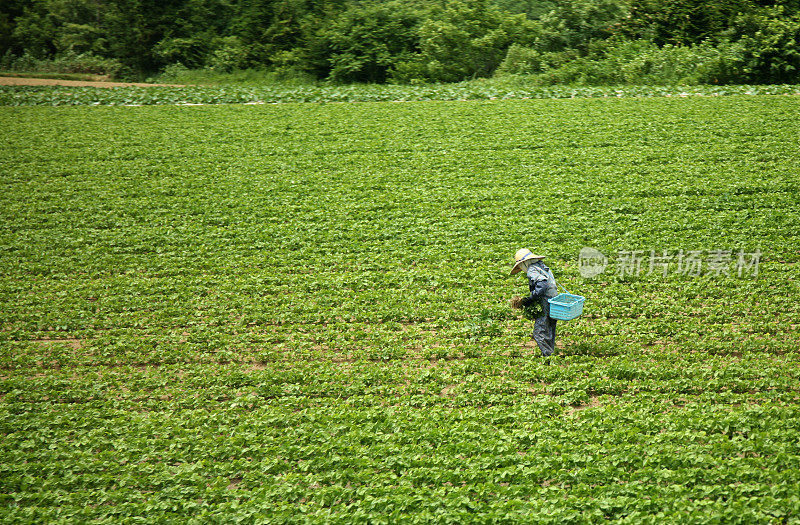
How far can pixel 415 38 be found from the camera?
31094 millimetres

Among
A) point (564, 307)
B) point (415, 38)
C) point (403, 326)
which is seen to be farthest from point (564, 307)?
point (415, 38)

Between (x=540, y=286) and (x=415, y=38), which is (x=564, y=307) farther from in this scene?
(x=415, y=38)

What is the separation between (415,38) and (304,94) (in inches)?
416

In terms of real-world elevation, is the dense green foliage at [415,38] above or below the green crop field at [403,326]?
above

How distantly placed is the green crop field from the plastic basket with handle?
67 cm

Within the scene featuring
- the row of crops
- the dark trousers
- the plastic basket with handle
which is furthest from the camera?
the row of crops

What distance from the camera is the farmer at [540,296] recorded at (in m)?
7.91

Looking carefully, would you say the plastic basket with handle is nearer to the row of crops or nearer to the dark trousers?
the dark trousers

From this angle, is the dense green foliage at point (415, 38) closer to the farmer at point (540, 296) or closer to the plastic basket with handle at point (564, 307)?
the farmer at point (540, 296)

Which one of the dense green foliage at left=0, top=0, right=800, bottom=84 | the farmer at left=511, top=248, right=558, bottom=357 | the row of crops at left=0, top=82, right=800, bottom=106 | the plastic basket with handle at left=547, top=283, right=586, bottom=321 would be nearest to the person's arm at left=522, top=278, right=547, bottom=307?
the farmer at left=511, top=248, right=558, bottom=357

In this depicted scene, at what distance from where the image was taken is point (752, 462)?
590 cm

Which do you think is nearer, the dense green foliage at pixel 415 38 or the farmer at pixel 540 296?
the farmer at pixel 540 296

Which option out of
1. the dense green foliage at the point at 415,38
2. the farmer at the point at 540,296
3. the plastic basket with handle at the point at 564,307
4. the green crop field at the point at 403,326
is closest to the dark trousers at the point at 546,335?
the farmer at the point at 540,296

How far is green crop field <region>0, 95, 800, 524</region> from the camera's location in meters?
5.94
